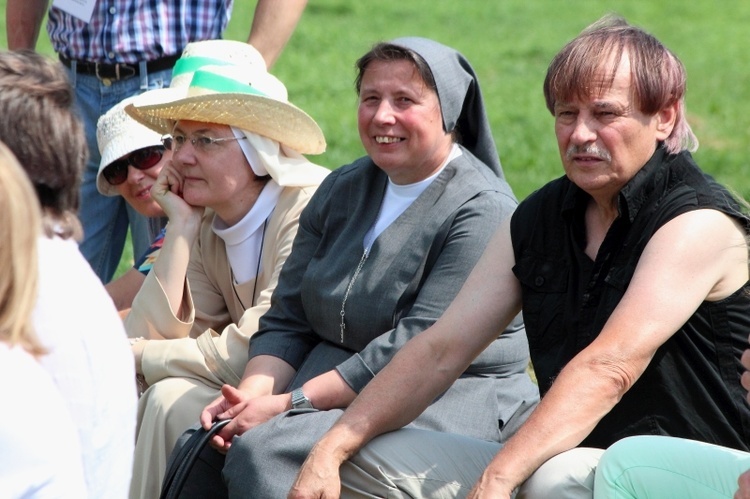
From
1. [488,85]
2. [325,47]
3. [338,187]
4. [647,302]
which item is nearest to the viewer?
[647,302]

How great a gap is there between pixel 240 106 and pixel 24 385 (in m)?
2.28

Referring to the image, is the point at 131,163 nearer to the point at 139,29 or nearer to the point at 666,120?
the point at 139,29

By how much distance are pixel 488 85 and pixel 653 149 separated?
11.4 meters

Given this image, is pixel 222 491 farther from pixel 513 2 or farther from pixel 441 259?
pixel 513 2

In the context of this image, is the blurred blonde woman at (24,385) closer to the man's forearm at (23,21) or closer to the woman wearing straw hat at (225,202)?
the woman wearing straw hat at (225,202)

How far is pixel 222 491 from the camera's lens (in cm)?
368

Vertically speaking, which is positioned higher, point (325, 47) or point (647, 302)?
point (647, 302)

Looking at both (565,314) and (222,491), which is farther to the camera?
(222,491)

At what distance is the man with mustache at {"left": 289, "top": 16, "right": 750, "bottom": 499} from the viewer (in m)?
2.84

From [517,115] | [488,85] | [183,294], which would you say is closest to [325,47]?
[488,85]

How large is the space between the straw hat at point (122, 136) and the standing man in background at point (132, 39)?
23 centimetres

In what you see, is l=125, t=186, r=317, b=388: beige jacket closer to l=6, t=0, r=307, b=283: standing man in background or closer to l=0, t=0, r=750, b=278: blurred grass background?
l=6, t=0, r=307, b=283: standing man in background

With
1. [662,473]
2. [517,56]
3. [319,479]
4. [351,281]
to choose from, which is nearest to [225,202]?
[351,281]

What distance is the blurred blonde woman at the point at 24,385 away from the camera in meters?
2.10
